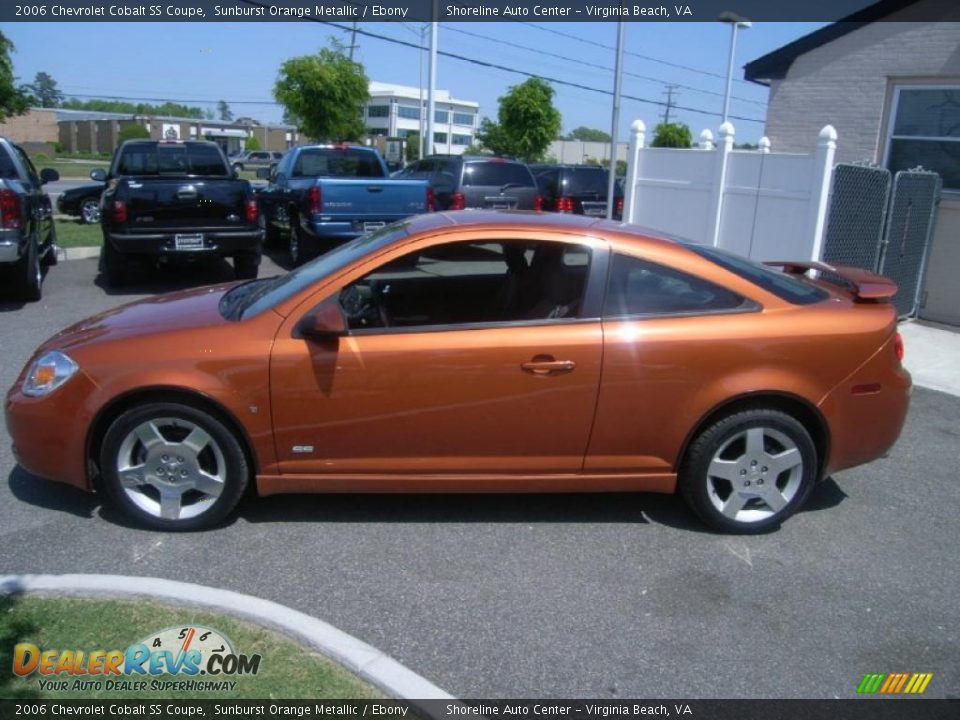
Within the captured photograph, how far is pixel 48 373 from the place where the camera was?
4.06 meters

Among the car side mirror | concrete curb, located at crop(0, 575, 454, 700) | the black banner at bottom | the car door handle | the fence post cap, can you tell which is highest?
the fence post cap

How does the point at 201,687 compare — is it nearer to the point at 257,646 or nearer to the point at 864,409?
the point at 257,646

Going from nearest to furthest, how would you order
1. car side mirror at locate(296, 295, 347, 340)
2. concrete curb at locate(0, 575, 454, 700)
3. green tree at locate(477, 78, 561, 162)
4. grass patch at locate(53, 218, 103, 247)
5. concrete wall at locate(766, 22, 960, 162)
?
concrete curb at locate(0, 575, 454, 700) < car side mirror at locate(296, 295, 347, 340) < concrete wall at locate(766, 22, 960, 162) < grass patch at locate(53, 218, 103, 247) < green tree at locate(477, 78, 561, 162)

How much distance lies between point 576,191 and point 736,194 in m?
7.79

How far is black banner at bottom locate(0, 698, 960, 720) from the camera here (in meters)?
2.78

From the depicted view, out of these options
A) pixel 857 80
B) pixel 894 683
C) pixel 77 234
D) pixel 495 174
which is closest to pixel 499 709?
pixel 894 683

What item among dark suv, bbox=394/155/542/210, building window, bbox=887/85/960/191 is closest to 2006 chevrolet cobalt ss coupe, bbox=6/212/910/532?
building window, bbox=887/85/960/191

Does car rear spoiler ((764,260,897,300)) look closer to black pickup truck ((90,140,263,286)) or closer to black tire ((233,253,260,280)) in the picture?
black pickup truck ((90,140,263,286))

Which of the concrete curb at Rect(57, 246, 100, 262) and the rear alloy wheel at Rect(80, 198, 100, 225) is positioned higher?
the rear alloy wheel at Rect(80, 198, 100, 225)

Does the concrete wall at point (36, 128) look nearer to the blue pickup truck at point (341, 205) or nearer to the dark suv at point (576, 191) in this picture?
the dark suv at point (576, 191)

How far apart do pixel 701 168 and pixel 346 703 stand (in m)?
8.54

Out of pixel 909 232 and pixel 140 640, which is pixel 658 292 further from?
pixel 909 232

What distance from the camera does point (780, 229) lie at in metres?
8.95

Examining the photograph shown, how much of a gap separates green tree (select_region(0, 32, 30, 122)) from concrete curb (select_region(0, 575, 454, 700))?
1649 centimetres
